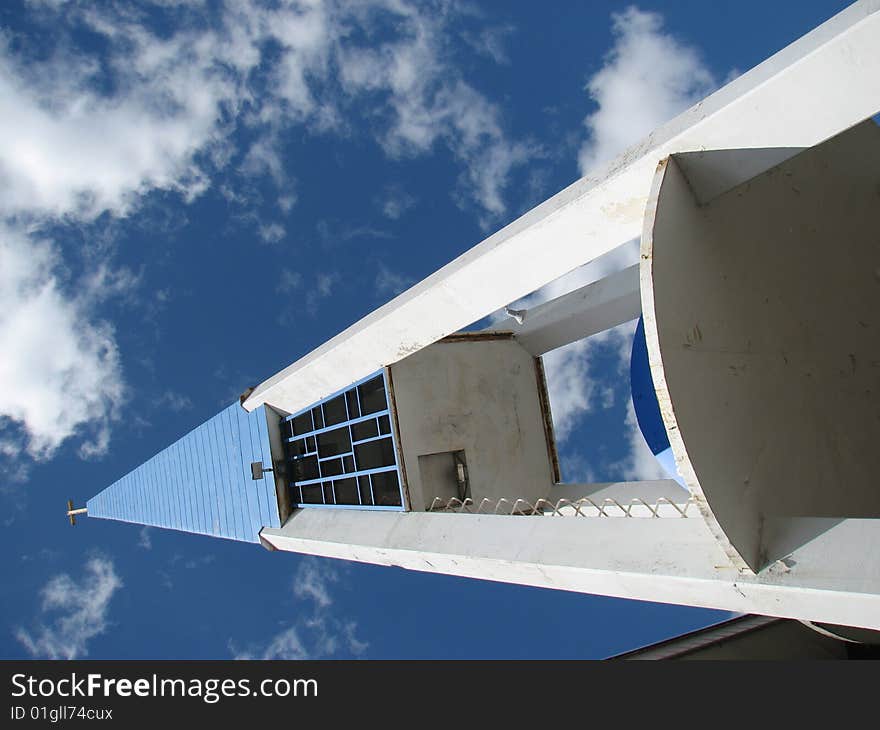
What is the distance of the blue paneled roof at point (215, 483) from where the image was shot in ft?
36.0

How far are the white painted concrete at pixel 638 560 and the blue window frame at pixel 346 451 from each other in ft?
2.83

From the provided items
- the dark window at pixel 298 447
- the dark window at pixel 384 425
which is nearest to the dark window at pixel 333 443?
the dark window at pixel 298 447

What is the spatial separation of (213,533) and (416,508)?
20.4 ft

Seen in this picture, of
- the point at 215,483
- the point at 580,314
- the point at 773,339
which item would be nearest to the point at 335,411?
the point at 580,314

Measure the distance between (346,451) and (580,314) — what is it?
3773 millimetres

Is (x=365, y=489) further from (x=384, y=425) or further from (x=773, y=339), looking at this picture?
(x=773, y=339)

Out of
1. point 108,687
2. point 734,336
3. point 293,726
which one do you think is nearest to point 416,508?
point 293,726

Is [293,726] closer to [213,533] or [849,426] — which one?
[849,426]

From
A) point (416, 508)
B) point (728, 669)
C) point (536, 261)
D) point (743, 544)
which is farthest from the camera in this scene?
point (416, 508)

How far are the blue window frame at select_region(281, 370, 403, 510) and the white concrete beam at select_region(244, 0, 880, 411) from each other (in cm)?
141

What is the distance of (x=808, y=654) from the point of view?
922 cm

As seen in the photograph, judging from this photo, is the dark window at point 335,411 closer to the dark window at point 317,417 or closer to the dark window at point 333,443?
the dark window at point 317,417

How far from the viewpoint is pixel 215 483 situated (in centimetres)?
1275

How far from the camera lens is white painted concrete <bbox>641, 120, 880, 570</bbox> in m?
4.21
